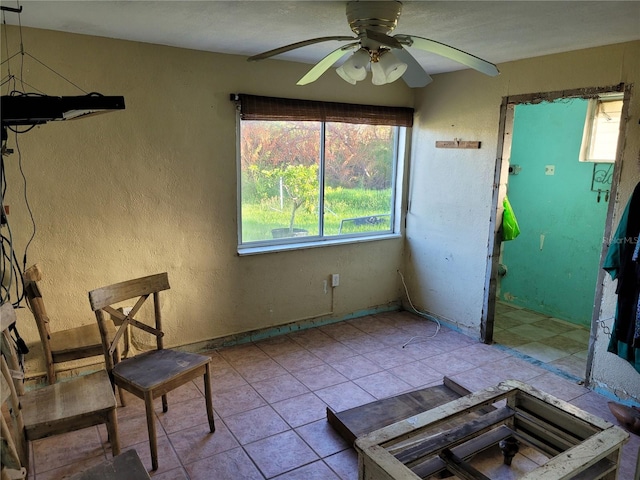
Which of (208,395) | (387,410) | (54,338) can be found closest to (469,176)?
(387,410)

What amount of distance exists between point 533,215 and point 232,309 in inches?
122

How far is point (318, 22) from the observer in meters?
2.40

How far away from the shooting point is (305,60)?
353 cm

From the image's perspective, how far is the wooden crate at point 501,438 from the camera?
5.26 feet

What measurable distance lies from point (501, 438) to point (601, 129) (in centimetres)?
316

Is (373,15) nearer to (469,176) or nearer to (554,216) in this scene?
(469,176)

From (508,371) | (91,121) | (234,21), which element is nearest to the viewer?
(234,21)

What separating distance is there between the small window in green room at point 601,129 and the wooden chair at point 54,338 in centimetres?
413

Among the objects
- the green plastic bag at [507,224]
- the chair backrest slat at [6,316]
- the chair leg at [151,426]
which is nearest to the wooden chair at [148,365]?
the chair leg at [151,426]

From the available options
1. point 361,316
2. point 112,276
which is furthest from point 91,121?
point 361,316

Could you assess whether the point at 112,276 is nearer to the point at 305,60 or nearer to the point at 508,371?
the point at 305,60

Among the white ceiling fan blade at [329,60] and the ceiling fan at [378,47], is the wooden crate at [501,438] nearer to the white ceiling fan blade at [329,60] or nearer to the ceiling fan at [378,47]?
the ceiling fan at [378,47]

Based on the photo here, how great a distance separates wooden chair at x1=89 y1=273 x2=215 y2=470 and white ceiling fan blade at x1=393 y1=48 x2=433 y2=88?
177 centimetres

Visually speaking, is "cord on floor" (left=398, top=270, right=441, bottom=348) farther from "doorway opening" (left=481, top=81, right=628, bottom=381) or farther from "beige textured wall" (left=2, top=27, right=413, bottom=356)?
"beige textured wall" (left=2, top=27, right=413, bottom=356)
